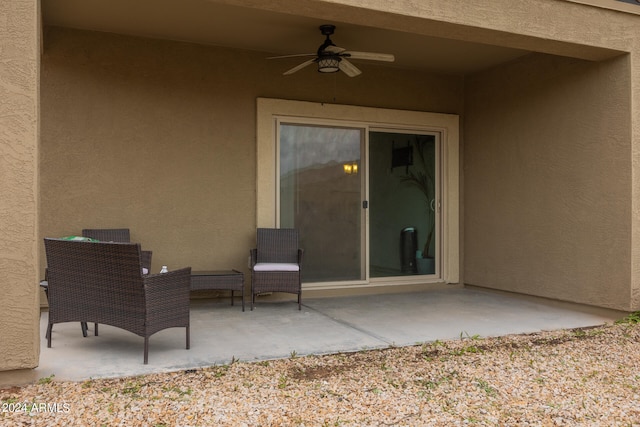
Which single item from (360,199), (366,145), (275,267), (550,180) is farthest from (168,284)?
(550,180)

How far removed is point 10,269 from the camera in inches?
117

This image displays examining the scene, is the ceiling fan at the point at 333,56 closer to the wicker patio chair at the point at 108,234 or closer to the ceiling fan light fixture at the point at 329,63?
the ceiling fan light fixture at the point at 329,63

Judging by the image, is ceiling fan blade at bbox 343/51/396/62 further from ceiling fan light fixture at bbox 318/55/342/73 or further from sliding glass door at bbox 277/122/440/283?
sliding glass door at bbox 277/122/440/283

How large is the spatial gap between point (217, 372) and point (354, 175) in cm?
381

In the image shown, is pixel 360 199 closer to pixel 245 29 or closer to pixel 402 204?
pixel 402 204

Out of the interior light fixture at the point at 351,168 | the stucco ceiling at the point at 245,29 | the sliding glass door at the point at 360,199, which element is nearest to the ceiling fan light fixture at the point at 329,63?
the stucco ceiling at the point at 245,29

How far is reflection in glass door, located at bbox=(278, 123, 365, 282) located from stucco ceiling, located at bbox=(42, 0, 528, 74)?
3.41 feet

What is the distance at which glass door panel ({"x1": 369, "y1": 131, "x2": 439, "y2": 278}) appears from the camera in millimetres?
6816

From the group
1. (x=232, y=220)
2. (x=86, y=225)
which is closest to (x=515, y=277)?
(x=232, y=220)

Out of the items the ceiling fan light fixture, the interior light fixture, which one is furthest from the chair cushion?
the ceiling fan light fixture

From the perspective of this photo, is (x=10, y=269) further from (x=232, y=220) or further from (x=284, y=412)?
(x=232, y=220)

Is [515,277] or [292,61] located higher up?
[292,61]

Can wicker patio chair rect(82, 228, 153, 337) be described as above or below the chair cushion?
above

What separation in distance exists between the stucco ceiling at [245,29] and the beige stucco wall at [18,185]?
5.86ft
